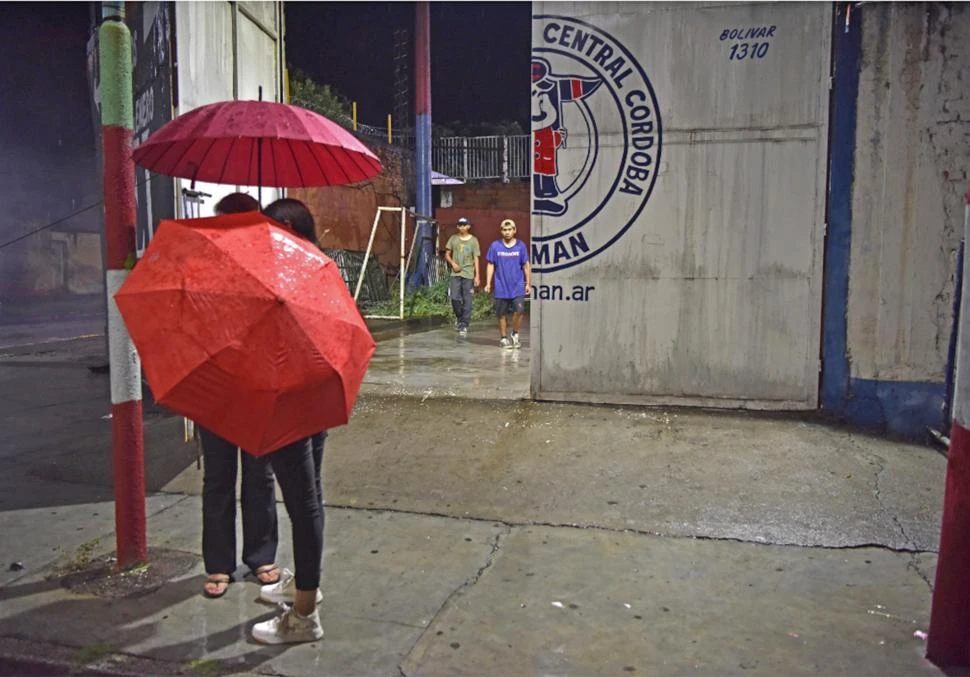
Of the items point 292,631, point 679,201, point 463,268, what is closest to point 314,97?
point 463,268

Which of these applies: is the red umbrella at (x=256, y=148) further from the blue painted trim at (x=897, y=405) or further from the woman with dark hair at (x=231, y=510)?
the blue painted trim at (x=897, y=405)

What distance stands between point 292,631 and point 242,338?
1.32 metres

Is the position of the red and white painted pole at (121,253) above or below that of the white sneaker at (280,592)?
above

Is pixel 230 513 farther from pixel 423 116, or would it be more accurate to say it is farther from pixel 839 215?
pixel 423 116

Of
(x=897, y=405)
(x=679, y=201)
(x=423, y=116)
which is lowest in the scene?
(x=897, y=405)

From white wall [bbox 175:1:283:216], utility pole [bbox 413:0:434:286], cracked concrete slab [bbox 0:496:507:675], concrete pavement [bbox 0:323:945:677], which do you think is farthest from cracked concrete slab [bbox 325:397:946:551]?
utility pole [bbox 413:0:434:286]

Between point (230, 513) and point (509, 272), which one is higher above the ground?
point (509, 272)

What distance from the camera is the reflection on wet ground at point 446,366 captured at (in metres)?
7.17

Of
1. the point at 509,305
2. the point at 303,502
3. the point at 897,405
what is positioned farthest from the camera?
the point at 509,305

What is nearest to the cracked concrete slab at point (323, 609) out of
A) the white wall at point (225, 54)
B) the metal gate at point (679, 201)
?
the metal gate at point (679, 201)

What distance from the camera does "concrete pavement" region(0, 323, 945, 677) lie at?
3.12 m

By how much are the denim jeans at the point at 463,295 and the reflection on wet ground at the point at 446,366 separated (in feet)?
1.00

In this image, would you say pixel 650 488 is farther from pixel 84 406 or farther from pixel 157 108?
pixel 84 406

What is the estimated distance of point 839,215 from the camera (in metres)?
5.97
